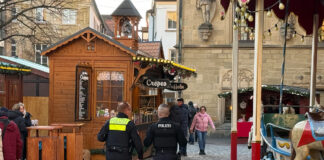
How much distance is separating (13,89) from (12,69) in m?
1.30

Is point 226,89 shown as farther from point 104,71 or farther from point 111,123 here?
point 111,123

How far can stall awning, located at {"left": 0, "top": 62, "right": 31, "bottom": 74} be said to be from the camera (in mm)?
18188

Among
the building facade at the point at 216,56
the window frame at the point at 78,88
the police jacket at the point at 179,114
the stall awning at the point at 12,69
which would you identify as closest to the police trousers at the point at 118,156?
the window frame at the point at 78,88

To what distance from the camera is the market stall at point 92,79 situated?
53.1 ft

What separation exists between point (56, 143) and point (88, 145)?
2.92 meters

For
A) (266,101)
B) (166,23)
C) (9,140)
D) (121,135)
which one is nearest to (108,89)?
(9,140)

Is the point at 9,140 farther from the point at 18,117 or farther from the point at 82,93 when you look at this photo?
the point at 82,93

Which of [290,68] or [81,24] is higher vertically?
[81,24]

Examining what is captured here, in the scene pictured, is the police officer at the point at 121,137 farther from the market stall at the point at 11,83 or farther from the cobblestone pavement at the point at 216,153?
the market stall at the point at 11,83

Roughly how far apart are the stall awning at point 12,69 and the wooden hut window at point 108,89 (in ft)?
12.1

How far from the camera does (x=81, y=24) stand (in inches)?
1789

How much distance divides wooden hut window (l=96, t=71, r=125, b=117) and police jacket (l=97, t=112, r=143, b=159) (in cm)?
694

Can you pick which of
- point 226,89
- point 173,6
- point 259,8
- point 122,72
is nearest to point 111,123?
point 259,8

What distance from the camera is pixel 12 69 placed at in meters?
18.9
